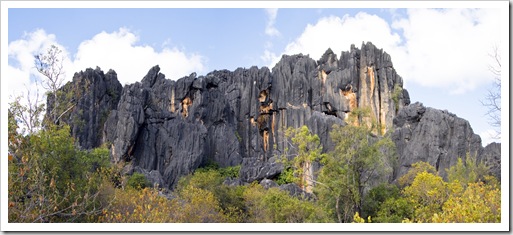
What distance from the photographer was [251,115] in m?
60.5

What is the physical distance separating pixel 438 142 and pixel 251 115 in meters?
31.0

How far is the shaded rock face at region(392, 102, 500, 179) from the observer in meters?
31.7

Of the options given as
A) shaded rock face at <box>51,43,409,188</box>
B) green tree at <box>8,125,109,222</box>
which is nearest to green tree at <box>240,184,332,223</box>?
green tree at <box>8,125,109,222</box>

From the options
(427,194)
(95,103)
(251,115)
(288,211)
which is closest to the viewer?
(288,211)

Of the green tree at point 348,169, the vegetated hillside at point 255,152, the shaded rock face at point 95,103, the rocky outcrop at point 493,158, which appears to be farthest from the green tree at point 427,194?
the shaded rock face at point 95,103

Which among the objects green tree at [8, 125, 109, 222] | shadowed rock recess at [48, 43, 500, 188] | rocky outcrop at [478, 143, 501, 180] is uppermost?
shadowed rock recess at [48, 43, 500, 188]

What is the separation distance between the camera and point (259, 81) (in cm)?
6250

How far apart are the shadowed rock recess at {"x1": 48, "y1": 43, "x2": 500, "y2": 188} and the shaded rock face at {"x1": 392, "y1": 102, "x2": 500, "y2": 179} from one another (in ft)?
0.22

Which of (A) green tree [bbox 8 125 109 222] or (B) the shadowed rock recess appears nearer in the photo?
(A) green tree [bbox 8 125 109 222]

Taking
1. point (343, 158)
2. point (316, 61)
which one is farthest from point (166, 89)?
point (343, 158)

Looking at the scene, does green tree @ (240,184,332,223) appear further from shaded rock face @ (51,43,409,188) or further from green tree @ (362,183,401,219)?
shaded rock face @ (51,43,409,188)

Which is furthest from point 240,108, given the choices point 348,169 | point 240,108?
point 348,169

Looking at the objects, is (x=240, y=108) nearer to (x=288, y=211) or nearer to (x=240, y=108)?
(x=240, y=108)

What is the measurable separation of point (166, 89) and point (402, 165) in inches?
1271
